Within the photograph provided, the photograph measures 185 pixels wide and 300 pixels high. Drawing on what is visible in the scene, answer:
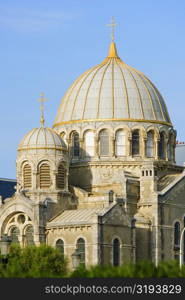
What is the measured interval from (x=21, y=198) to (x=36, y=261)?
1165 centimetres

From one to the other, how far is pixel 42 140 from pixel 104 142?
8.35 meters

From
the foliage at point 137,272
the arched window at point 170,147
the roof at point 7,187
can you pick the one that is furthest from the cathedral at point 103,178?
the foliage at point 137,272

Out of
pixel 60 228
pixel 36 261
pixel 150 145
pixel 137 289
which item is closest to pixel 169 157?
pixel 150 145

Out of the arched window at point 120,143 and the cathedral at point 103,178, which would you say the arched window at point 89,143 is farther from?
the arched window at point 120,143

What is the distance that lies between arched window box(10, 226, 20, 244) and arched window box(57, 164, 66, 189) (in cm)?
550

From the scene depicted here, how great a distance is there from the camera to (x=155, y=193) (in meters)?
99.8

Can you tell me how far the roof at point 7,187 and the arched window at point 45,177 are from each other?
2242 cm

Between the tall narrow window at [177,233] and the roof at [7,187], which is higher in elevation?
the roof at [7,187]

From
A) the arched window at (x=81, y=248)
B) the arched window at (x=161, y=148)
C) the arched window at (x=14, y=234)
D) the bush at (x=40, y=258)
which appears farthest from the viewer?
the arched window at (x=161, y=148)

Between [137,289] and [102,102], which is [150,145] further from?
[137,289]

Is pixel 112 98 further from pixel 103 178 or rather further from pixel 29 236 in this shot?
pixel 29 236

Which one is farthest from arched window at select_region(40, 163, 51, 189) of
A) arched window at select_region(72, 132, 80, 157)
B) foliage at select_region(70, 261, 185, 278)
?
foliage at select_region(70, 261, 185, 278)

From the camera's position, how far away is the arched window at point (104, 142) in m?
106

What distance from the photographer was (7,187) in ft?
406
